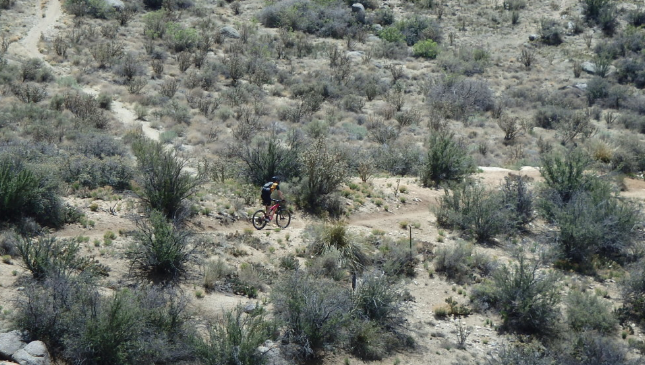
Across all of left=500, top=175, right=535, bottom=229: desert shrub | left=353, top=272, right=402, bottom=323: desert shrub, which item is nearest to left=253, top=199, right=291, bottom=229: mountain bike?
left=353, top=272, right=402, bottom=323: desert shrub

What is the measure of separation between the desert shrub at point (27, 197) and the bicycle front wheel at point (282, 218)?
489cm

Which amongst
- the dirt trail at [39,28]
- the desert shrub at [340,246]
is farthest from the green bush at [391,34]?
the desert shrub at [340,246]

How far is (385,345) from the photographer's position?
1233 centimetres

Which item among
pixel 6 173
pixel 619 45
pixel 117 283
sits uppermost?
pixel 6 173

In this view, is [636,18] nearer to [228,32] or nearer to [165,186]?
[228,32]

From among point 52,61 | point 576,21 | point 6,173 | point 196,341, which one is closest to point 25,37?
point 52,61

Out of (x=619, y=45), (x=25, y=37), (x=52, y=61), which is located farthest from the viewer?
(x=619, y=45)

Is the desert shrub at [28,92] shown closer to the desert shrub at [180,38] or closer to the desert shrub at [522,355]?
the desert shrub at [180,38]

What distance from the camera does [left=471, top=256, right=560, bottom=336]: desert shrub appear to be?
43.1 ft

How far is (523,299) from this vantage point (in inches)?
521

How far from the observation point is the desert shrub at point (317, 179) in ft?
56.6

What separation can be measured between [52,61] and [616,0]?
35305 mm

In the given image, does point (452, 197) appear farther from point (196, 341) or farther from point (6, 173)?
point (6, 173)

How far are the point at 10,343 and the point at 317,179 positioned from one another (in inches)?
359
